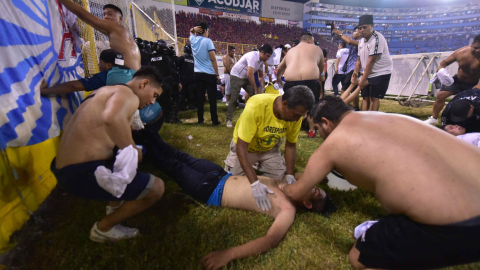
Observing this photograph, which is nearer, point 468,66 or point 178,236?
point 178,236

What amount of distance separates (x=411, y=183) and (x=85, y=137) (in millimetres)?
2012

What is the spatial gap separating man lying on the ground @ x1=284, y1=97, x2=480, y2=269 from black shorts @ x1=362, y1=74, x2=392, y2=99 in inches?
145

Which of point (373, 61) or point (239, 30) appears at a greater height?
point (239, 30)

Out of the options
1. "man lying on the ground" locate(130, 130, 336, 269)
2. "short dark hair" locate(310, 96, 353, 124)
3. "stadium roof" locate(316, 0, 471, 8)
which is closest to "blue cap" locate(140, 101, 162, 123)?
"man lying on the ground" locate(130, 130, 336, 269)

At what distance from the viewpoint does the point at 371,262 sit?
140cm

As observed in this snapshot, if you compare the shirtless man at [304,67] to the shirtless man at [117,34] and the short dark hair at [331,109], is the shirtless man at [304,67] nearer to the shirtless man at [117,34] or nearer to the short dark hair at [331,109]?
the short dark hair at [331,109]

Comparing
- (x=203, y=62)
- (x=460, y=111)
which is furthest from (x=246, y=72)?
(x=460, y=111)

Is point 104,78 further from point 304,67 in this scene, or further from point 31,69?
point 304,67

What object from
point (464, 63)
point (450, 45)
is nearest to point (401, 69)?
point (464, 63)

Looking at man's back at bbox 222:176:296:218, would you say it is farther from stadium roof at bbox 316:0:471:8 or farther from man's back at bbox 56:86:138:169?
stadium roof at bbox 316:0:471:8

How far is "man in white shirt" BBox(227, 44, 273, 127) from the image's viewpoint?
16.5 feet

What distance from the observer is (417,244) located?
1.22m

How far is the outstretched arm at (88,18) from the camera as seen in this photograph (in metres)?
2.41

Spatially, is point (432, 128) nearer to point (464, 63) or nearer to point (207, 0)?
point (464, 63)
